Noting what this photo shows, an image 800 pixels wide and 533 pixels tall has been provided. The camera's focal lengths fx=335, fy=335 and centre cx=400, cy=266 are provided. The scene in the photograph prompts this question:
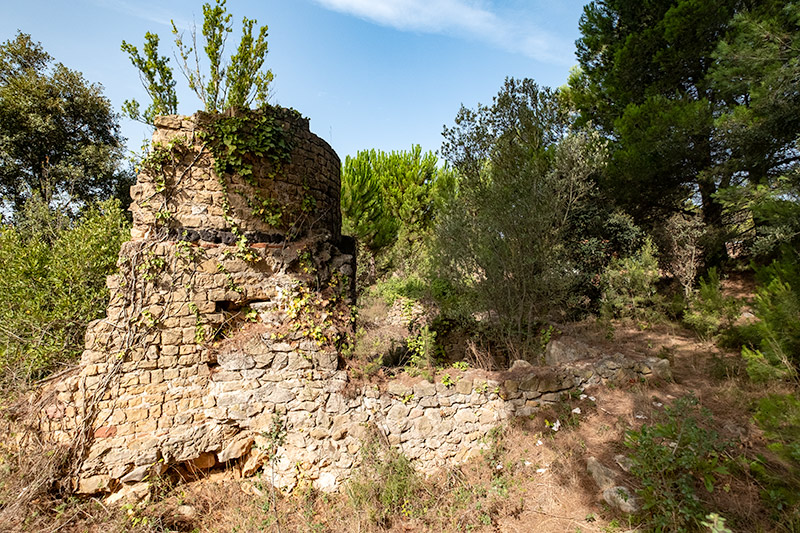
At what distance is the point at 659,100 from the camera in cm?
851

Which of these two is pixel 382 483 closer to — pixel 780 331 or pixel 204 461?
pixel 204 461

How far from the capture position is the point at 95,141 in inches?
491

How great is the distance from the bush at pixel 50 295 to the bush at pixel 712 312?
11.8m

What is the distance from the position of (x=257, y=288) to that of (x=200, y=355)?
1.08 meters

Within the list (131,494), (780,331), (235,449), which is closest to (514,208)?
(780,331)

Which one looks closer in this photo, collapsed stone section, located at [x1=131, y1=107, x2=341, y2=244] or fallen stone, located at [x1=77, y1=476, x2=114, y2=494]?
fallen stone, located at [x1=77, y1=476, x2=114, y2=494]

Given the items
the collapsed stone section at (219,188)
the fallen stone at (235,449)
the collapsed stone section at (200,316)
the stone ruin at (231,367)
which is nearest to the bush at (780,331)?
the stone ruin at (231,367)

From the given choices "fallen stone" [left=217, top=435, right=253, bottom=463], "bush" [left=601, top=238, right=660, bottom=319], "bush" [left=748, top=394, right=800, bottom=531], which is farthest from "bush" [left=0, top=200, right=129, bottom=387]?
"bush" [left=601, top=238, right=660, bottom=319]

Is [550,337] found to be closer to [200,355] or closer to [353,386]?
[353,386]

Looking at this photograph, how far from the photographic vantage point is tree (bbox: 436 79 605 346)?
22.6ft

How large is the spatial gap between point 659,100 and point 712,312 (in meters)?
5.38

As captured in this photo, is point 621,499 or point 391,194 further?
point 391,194

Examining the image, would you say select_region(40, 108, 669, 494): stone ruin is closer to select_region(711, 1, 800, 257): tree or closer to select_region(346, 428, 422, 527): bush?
select_region(346, 428, 422, 527): bush

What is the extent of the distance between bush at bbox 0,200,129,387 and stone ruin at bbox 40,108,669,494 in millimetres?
1995
